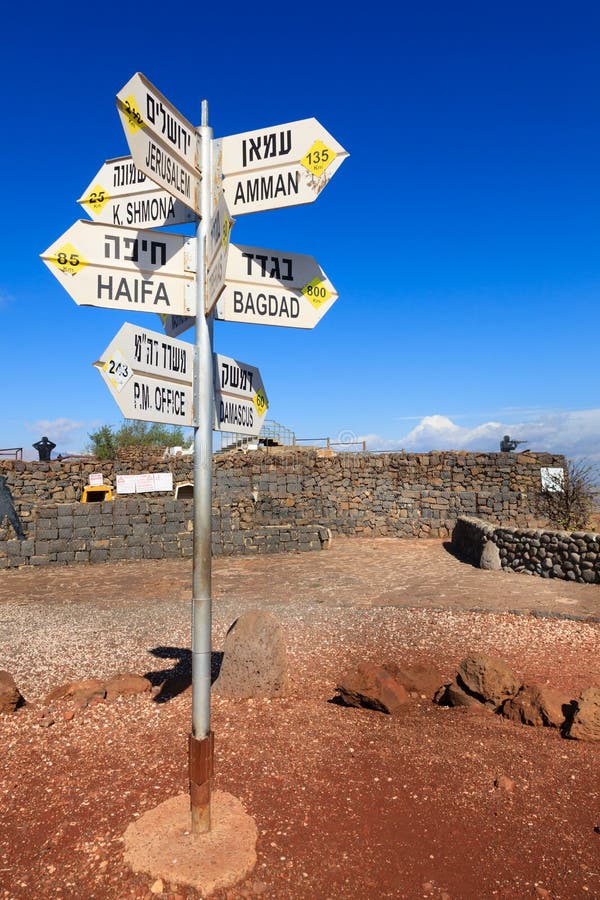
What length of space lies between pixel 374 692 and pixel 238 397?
297cm

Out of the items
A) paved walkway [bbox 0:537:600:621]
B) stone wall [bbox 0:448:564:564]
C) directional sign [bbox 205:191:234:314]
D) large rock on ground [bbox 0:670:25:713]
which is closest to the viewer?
directional sign [bbox 205:191:234:314]

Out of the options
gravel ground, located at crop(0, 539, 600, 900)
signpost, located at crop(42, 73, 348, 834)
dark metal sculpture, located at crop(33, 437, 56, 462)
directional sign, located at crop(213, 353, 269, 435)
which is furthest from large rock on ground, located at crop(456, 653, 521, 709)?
dark metal sculpture, located at crop(33, 437, 56, 462)

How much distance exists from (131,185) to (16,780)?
3.81 m

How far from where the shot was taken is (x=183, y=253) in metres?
2.94

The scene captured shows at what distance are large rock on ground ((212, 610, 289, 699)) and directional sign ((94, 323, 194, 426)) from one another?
3.02 metres

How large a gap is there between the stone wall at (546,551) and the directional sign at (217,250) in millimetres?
9932

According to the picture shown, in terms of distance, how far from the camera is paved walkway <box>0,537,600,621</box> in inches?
373

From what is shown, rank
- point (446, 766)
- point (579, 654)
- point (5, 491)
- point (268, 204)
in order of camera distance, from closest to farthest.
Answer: point (268, 204)
point (446, 766)
point (579, 654)
point (5, 491)

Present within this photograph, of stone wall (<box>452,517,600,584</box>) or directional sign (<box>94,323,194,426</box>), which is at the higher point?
directional sign (<box>94,323,194,426</box>)

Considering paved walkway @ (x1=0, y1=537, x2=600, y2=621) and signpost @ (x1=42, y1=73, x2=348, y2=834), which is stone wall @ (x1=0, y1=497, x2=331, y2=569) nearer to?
paved walkway @ (x1=0, y1=537, x2=600, y2=621)

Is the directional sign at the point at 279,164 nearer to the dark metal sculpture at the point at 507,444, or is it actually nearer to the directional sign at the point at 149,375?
the directional sign at the point at 149,375

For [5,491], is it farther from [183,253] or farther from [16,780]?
[183,253]

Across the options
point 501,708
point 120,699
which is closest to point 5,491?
point 120,699

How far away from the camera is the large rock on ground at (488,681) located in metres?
4.71
